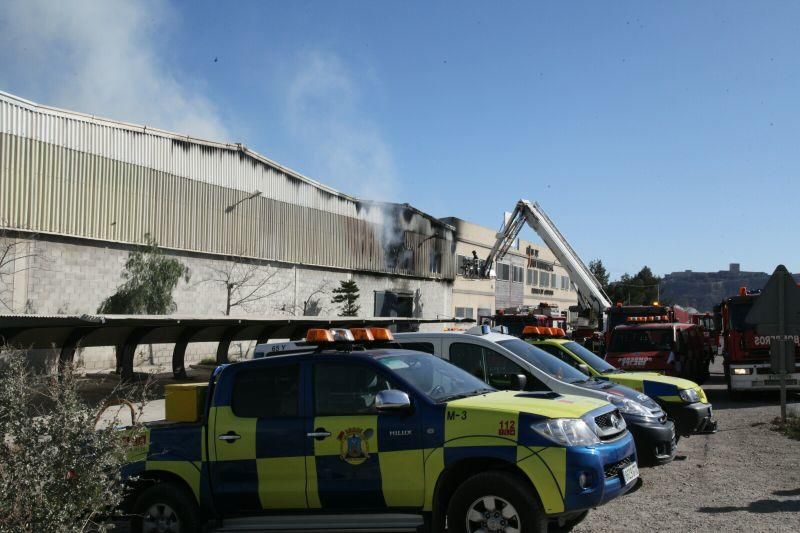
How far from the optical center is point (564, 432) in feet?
19.4

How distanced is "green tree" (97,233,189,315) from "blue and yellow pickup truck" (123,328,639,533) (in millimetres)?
24276

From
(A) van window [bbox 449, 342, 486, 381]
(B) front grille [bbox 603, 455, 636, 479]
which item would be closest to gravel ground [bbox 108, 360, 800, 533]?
(B) front grille [bbox 603, 455, 636, 479]

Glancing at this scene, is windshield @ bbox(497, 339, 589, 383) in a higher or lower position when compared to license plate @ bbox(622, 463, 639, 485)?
higher

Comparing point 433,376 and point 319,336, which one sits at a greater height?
point 319,336

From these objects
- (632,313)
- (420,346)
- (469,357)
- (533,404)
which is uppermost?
(632,313)

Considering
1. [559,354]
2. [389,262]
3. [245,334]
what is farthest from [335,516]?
[389,262]

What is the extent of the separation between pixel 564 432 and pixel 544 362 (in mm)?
4290

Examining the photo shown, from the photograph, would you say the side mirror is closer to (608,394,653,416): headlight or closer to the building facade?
(608,394,653,416): headlight

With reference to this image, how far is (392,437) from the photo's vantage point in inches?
247

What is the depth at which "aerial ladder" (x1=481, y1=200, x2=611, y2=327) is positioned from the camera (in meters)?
34.8

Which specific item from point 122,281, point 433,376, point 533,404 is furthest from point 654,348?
point 122,281

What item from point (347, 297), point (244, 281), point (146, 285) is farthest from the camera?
point (347, 297)

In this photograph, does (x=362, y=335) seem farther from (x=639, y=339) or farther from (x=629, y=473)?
(x=639, y=339)

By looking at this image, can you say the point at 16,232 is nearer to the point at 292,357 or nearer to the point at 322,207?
the point at 322,207
